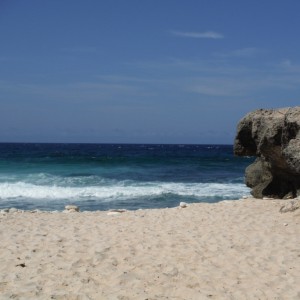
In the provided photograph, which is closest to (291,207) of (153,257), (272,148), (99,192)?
(272,148)

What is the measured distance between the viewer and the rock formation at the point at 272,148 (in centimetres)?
1070

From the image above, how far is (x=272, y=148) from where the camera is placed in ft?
38.7

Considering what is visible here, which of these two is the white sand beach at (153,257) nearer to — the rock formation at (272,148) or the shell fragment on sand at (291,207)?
the shell fragment on sand at (291,207)

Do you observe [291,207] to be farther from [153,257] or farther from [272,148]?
[153,257]

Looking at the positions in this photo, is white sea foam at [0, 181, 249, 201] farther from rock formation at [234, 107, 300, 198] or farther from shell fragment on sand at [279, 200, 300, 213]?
shell fragment on sand at [279, 200, 300, 213]

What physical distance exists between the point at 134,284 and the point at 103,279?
42cm

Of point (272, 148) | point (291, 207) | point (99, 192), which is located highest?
point (272, 148)

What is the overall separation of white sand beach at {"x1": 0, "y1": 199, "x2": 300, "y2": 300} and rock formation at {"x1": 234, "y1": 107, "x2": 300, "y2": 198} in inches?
74.5

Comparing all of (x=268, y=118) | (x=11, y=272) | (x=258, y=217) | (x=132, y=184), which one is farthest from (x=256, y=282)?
(x=132, y=184)

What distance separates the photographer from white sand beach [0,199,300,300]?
5324mm

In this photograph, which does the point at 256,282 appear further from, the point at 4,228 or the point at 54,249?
the point at 4,228

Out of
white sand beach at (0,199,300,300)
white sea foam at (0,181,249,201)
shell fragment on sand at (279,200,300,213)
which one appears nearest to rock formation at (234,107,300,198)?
shell fragment on sand at (279,200,300,213)

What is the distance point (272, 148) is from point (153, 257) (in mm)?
6257

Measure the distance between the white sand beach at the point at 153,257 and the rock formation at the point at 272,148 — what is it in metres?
1.89
